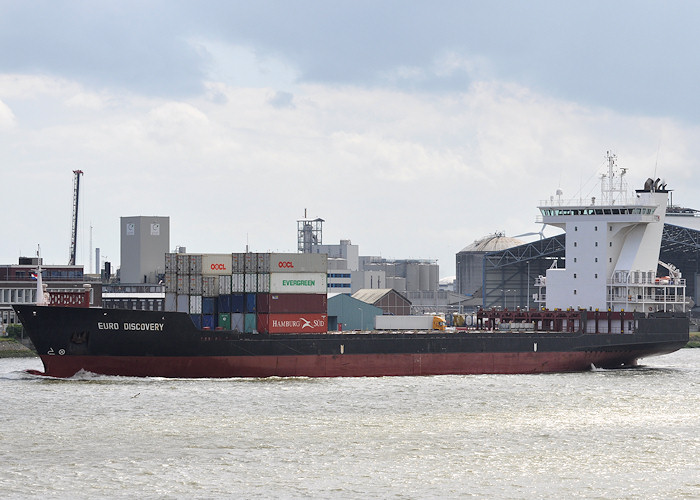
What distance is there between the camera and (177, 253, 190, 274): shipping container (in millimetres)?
50094

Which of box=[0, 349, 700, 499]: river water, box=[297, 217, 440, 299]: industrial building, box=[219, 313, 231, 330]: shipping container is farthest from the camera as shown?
box=[297, 217, 440, 299]: industrial building

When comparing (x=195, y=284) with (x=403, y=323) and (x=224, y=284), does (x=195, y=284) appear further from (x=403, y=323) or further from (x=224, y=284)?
(x=403, y=323)

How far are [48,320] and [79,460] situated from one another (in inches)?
698

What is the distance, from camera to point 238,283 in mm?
49812

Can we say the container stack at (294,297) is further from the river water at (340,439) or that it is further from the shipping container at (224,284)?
the river water at (340,439)

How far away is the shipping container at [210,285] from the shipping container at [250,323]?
2075mm

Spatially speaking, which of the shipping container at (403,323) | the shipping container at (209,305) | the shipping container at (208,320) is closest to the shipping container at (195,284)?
the shipping container at (209,305)

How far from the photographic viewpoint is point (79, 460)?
2802cm

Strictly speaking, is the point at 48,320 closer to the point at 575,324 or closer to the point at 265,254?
the point at 265,254

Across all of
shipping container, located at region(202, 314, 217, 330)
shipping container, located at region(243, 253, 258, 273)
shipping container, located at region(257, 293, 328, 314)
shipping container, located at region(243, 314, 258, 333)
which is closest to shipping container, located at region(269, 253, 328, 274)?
shipping container, located at region(243, 253, 258, 273)

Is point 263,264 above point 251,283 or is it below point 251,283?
above

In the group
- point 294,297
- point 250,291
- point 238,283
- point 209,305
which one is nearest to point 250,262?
point 238,283

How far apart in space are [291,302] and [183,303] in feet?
16.7

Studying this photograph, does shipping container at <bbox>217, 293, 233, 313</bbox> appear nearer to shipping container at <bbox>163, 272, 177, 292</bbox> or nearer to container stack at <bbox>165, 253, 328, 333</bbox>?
container stack at <bbox>165, 253, 328, 333</bbox>
